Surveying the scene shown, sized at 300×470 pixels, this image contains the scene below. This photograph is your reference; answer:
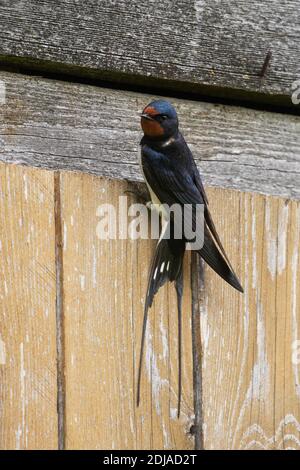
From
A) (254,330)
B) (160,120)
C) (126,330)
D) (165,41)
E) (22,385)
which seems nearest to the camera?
(22,385)

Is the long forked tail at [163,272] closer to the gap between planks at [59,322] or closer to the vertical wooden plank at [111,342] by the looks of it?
the vertical wooden plank at [111,342]

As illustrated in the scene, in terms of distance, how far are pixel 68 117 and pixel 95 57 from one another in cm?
14

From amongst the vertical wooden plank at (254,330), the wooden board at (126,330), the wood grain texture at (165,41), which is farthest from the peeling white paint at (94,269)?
the wood grain texture at (165,41)

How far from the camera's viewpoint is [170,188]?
2.00 m

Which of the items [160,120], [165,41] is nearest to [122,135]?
[160,120]

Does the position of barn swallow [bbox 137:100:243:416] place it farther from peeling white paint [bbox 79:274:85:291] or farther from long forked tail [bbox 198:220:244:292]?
peeling white paint [bbox 79:274:85:291]

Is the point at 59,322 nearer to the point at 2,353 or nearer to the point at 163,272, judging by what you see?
the point at 2,353

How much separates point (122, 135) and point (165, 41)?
23 cm

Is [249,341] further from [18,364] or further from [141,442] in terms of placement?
[18,364]

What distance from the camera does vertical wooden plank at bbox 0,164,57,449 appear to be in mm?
1605

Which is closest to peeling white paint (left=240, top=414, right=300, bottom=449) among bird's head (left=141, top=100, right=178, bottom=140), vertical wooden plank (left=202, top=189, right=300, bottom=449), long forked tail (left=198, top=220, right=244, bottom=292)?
vertical wooden plank (left=202, top=189, right=300, bottom=449)

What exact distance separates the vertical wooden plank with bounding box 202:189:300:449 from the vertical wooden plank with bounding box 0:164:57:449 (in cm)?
31

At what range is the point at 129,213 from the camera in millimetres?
1823
